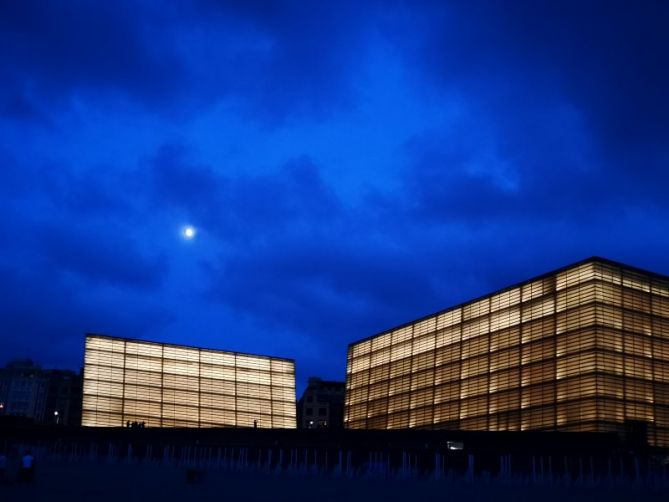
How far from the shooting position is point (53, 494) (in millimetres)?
24734

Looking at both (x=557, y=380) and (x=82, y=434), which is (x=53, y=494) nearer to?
(x=82, y=434)

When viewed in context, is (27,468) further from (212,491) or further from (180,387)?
(180,387)

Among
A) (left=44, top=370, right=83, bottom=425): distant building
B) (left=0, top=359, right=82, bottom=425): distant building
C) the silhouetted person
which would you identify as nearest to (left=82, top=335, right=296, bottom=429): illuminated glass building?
the silhouetted person

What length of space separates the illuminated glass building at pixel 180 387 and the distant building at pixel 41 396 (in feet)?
287

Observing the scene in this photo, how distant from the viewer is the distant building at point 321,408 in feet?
509

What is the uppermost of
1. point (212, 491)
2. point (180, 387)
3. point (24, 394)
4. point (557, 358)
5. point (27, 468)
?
point (557, 358)

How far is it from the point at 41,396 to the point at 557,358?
134m

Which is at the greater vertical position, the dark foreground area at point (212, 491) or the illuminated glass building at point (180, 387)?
the illuminated glass building at point (180, 387)

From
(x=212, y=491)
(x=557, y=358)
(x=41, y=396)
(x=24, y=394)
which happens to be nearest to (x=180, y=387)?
(x=557, y=358)

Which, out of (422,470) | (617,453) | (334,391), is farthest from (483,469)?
(334,391)

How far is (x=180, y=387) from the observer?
90250mm

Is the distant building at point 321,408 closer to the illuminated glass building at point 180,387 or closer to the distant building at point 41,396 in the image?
the distant building at point 41,396

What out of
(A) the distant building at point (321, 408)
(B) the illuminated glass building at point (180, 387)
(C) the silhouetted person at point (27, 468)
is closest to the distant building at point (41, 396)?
(A) the distant building at point (321, 408)

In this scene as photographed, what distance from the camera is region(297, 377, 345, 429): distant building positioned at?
15525cm
